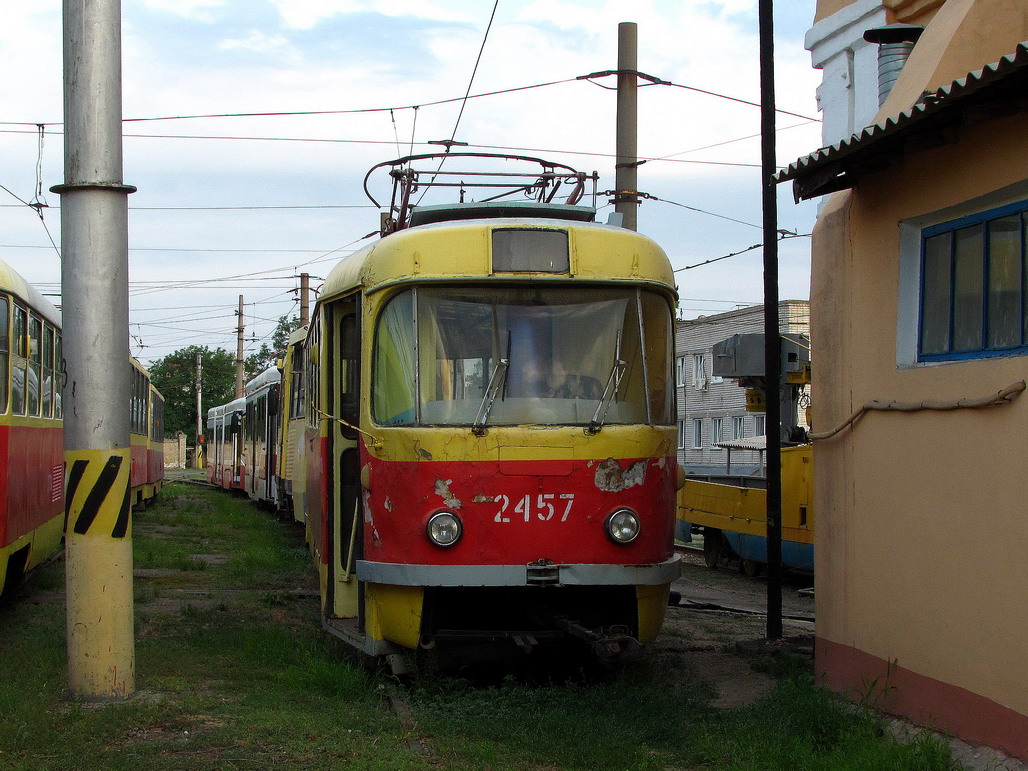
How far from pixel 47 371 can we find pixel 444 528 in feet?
18.4

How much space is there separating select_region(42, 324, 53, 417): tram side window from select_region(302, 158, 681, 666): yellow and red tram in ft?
14.2

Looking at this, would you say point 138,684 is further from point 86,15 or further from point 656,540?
point 86,15

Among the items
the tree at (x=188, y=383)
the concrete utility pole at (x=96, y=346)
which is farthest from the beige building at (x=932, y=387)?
the tree at (x=188, y=383)

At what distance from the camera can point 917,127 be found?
5.98 metres

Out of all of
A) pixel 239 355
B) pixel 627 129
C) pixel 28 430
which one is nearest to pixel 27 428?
pixel 28 430

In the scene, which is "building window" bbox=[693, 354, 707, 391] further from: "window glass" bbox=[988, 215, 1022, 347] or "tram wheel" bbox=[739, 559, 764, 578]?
"window glass" bbox=[988, 215, 1022, 347]

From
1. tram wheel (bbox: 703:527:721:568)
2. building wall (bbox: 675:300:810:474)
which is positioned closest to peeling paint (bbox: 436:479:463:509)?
tram wheel (bbox: 703:527:721:568)

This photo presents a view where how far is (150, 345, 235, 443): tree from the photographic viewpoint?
82.6m

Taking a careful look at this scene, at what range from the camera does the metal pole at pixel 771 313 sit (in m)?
9.64

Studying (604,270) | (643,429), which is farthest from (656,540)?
(604,270)

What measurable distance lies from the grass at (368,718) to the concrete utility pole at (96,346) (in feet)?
1.97

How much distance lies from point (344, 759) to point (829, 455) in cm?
347

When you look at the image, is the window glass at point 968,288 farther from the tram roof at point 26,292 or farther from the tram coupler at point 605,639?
the tram roof at point 26,292

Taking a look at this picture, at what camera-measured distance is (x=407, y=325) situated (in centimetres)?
731
